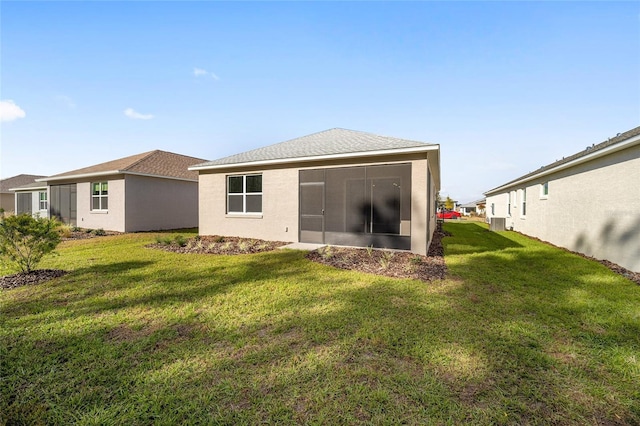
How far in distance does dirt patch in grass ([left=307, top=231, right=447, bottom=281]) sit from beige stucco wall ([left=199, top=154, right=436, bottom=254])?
86 centimetres

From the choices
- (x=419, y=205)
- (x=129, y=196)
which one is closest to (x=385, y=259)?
(x=419, y=205)

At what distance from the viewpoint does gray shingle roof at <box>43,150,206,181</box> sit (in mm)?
15161

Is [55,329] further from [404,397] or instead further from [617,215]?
[617,215]

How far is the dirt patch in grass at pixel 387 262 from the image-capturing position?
6.35 metres

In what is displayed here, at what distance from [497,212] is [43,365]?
95.8 ft

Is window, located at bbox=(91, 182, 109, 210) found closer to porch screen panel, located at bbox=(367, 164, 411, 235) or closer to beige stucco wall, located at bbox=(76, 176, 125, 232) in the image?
beige stucco wall, located at bbox=(76, 176, 125, 232)

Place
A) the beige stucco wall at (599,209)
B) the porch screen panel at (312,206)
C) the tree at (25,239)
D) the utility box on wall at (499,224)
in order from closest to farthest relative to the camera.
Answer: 1. the tree at (25,239)
2. the beige stucco wall at (599,209)
3. the porch screen panel at (312,206)
4. the utility box on wall at (499,224)

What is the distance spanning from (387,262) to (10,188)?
130ft

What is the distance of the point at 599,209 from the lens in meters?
8.55

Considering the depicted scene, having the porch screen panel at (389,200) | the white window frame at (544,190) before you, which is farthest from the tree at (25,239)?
the white window frame at (544,190)

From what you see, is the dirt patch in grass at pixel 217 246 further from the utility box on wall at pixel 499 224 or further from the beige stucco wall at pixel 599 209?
the utility box on wall at pixel 499 224

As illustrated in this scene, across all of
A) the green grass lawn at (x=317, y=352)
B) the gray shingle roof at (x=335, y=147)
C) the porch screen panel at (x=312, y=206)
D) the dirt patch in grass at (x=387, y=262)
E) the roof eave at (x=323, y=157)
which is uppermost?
the gray shingle roof at (x=335, y=147)

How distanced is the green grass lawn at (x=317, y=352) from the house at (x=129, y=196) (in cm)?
1059

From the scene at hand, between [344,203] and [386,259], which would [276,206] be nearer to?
[344,203]
